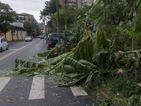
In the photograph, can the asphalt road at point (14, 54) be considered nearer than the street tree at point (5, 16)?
Yes

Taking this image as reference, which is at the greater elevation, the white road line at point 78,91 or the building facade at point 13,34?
the building facade at point 13,34

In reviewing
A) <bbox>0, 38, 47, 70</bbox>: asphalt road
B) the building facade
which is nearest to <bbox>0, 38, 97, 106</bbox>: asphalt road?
<bbox>0, 38, 47, 70</bbox>: asphalt road

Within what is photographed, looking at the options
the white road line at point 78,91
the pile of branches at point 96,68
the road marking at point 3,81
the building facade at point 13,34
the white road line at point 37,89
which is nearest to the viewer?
the white road line at point 37,89

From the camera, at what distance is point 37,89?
15.4 ft

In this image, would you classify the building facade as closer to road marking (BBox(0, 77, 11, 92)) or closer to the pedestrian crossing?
road marking (BBox(0, 77, 11, 92))

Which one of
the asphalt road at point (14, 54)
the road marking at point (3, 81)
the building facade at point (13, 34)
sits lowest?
the road marking at point (3, 81)

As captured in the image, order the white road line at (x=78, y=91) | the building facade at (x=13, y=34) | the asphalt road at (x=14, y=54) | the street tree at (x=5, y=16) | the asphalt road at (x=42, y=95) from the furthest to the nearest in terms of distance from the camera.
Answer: the building facade at (x=13, y=34)
the street tree at (x=5, y=16)
the asphalt road at (x=14, y=54)
the white road line at (x=78, y=91)
the asphalt road at (x=42, y=95)

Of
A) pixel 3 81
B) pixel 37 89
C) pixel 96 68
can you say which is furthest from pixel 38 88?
pixel 96 68

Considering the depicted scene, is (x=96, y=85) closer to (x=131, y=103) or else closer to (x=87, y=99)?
(x=87, y=99)

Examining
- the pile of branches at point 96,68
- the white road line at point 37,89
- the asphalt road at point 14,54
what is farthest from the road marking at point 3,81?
the asphalt road at point 14,54

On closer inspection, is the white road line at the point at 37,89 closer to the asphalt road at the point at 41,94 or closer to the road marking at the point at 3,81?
the asphalt road at the point at 41,94

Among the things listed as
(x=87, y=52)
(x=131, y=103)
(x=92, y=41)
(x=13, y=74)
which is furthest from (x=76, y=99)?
(x=13, y=74)

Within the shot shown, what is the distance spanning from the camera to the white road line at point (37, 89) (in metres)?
4.15

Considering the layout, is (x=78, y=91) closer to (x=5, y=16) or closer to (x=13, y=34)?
(x=5, y=16)
